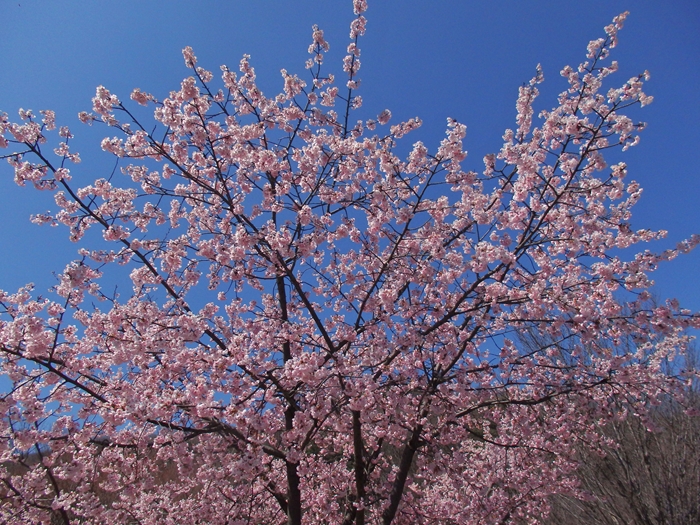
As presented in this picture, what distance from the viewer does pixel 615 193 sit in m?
4.95

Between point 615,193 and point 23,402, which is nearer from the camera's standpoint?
point 23,402

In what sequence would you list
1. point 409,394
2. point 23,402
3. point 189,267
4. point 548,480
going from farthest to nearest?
Result: 1. point 548,480
2. point 189,267
3. point 409,394
4. point 23,402

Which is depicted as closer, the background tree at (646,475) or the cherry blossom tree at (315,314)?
the cherry blossom tree at (315,314)

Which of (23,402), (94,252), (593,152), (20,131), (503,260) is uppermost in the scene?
(20,131)

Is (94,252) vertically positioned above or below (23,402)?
above

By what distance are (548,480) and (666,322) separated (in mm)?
5155

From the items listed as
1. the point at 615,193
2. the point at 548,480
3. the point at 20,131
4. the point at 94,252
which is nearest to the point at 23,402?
the point at 94,252

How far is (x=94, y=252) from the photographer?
4910 mm

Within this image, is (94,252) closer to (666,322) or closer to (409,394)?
(409,394)

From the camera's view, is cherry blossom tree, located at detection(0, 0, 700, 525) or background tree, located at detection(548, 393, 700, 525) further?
background tree, located at detection(548, 393, 700, 525)

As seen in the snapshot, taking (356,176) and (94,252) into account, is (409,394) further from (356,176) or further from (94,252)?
(94,252)

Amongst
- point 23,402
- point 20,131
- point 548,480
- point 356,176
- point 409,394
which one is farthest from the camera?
point 548,480

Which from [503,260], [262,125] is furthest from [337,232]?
[503,260]

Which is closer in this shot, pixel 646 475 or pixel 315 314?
pixel 315 314
